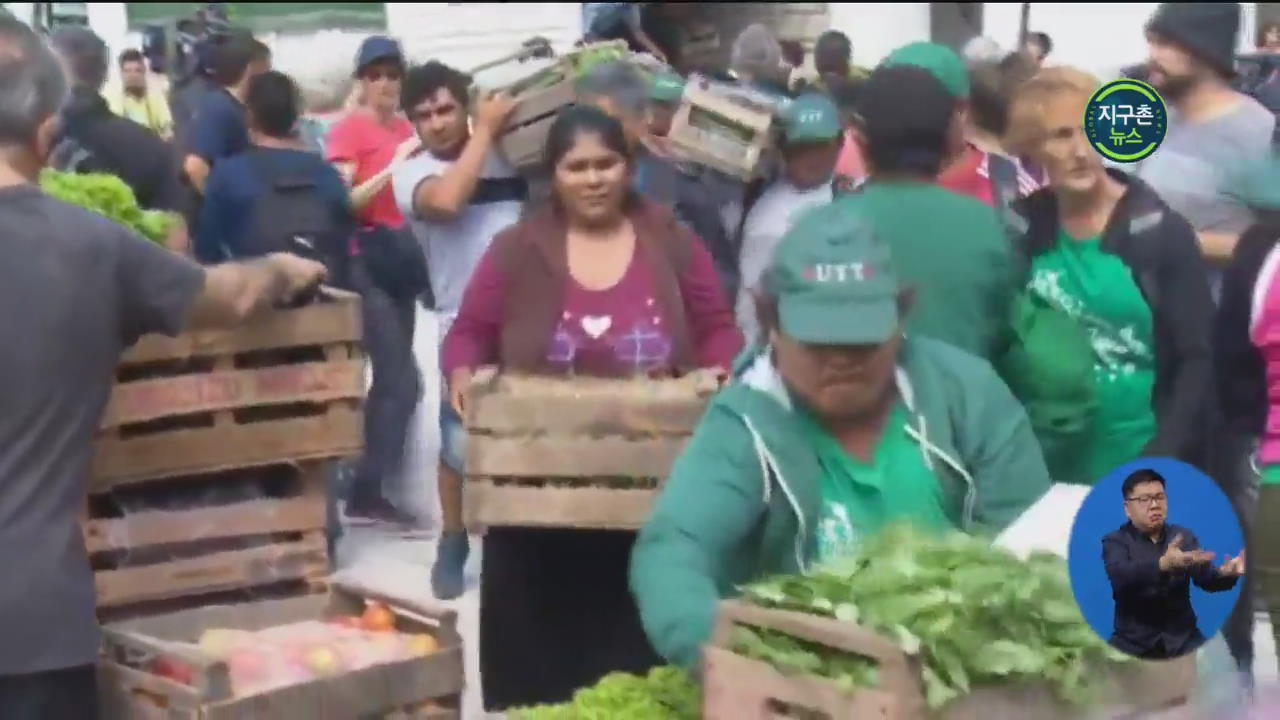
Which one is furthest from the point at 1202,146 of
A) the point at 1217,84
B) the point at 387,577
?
the point at 387,577

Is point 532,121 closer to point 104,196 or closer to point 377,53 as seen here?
point 104,196

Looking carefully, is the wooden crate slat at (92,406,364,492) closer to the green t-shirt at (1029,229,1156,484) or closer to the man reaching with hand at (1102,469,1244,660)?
the green t-shirt at (1029,229,1156,484)

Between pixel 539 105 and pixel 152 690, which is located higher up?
pixel 539 105

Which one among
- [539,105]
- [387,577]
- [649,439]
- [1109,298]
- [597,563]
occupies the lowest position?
[387,577]

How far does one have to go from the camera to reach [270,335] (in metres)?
4.30

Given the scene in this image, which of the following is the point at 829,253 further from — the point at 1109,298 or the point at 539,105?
the point at 539,105

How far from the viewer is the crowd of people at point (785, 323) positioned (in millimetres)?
3045

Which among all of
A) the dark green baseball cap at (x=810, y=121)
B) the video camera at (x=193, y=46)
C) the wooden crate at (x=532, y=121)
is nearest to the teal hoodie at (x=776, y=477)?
the wooden crate at (x=532, y=121)

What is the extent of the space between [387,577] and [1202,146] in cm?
354

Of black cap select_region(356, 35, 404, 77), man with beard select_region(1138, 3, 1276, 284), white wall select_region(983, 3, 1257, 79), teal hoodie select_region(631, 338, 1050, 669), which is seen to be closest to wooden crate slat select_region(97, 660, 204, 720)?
teal hoodie select_region(631, 338, 1050, 669)

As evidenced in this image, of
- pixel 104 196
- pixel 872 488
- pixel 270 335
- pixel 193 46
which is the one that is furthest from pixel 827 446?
pixel 193 46

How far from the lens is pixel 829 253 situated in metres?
2.97
